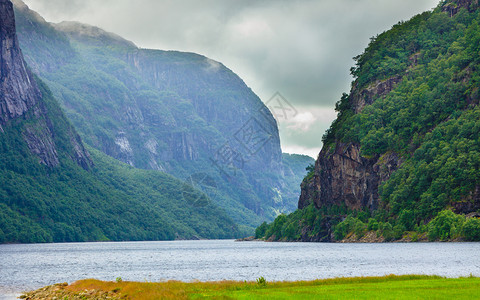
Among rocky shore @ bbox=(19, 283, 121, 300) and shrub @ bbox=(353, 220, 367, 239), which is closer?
rocky shore @ bbox=(19, 283, 121, 300)

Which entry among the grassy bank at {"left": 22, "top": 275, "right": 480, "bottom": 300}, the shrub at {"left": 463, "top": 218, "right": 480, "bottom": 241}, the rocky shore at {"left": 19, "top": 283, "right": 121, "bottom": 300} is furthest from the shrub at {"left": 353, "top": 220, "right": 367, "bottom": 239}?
the rocky shore at {"left": 19, "top": 283, "right": 121, "bottom": 300}

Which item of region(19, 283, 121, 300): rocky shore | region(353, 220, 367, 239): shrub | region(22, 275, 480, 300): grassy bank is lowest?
region(19, 283, 121, 300): rocky shore

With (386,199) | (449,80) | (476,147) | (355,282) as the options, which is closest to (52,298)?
(355,282)

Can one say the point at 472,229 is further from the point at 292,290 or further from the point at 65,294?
the point at 65,294

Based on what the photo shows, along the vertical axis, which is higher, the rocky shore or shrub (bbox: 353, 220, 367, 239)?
shrub (bbox: 353, 220, 367, 239)

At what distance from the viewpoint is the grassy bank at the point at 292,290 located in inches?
1599

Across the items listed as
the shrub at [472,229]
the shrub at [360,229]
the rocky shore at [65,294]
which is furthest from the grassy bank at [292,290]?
the shrub at [360,229]

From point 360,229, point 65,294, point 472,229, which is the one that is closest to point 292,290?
point 65,294

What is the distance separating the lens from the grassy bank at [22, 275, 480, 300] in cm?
4062

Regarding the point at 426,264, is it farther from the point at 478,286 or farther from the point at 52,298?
the point at 52,298

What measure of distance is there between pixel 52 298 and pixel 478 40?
576 feet

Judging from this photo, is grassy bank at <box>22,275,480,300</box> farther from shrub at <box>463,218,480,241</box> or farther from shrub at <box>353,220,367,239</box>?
shrub at <box>353,220,367,239</box>

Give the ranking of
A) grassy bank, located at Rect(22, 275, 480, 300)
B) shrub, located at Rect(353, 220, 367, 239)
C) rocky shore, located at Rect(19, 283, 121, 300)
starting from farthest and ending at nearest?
1. shrub, located at Rect(353, 220, 367, 239)
2. rocky shore, located at Rect(19, 283, 121, 300)
3. grassy bank, located at Rect(22, 275, 480, 300)

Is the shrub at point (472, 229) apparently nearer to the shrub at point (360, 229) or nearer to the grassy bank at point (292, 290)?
the shrub at point (360, 229)
